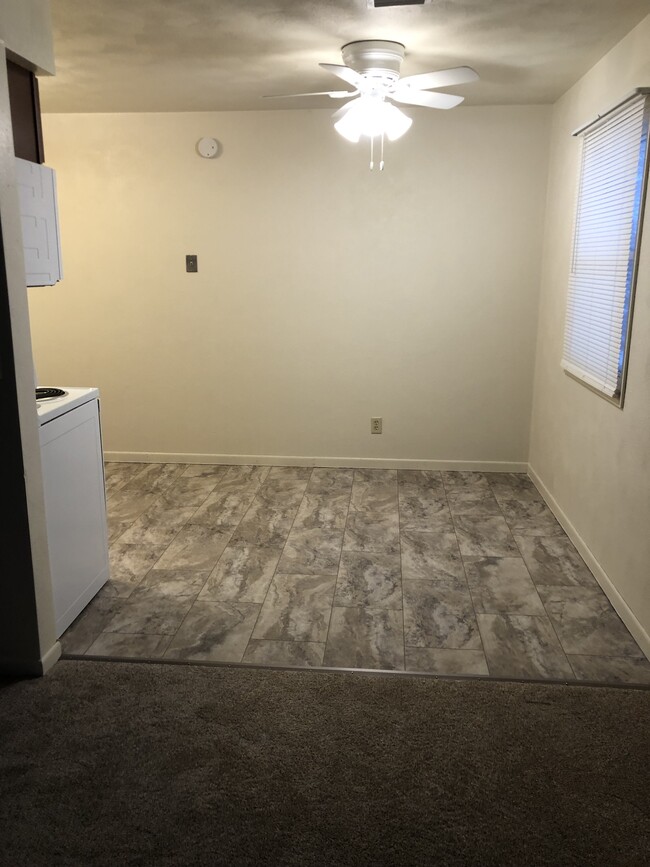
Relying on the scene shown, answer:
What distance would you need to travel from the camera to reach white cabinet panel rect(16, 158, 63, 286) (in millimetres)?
2587

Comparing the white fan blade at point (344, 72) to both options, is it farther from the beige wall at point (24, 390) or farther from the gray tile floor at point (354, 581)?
the gray tile floor at point (354, 581)

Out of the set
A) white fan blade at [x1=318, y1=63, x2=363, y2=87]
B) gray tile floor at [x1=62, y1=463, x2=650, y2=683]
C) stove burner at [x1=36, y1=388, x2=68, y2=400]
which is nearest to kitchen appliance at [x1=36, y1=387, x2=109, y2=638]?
stove burner at [x1=36, y1=388, x2=68, y2=400]

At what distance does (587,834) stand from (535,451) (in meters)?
3.14

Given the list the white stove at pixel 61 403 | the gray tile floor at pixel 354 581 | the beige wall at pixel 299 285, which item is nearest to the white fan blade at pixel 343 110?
the beige wall at pixel 299 285

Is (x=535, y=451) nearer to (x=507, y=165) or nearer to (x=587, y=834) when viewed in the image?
(x=507, y=165)

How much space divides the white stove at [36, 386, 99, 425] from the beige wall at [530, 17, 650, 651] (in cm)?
231

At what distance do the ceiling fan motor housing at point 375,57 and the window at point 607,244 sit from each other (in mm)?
998

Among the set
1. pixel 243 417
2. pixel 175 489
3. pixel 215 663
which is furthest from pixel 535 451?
pixel 215 663

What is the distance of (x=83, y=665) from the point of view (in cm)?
262

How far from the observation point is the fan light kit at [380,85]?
304cm

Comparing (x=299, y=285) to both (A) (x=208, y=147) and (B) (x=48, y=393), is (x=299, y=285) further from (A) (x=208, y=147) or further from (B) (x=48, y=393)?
(B) (x=48, y=393)

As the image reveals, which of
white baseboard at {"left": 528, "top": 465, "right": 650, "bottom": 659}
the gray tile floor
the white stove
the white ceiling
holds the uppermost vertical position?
A: the white ceiling

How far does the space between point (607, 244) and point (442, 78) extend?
1.07m

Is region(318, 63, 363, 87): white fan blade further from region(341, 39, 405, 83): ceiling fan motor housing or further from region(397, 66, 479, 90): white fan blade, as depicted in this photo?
region(397, 66, 479, 90): white fan blade
